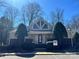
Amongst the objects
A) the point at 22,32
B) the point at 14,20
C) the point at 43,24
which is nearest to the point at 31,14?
the point at 14,20

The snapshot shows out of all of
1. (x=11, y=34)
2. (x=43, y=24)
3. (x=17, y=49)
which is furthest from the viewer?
(x=43, y=24)

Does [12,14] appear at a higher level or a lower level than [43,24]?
higher

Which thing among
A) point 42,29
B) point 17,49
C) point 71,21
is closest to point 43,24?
point 42,29

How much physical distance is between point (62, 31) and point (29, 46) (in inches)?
238

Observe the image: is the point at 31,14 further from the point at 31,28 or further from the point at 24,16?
the point at 31,28

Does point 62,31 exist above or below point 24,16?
below

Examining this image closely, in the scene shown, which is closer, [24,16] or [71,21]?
[24,16]

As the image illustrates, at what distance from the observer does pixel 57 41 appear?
28.4 meters

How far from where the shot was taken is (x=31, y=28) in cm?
3981

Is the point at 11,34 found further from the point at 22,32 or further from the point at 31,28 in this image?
the point at 22,32

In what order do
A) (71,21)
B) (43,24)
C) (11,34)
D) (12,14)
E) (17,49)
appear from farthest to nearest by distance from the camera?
1. (71,21)
2. (12,14)
3. (43,24)
4. (11,34)
5. (17,49)

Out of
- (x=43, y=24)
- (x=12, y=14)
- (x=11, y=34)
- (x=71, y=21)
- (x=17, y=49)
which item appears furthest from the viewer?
(x=71, y=21)

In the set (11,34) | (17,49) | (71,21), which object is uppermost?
(71,21)

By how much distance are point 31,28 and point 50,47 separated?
41.8 ft
